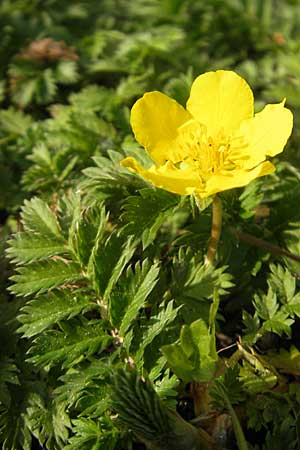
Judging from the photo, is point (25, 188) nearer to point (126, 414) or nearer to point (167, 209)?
point (167, 209)

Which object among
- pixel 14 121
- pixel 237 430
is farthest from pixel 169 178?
pixel 14 121

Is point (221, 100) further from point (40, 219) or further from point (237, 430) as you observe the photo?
point (237, 430)

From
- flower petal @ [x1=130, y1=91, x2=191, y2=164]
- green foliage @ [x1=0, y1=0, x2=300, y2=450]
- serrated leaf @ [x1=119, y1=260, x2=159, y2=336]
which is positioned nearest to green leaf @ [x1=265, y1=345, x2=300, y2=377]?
green foliage @ [x1=0, y1=0, x2=300, y2=450]

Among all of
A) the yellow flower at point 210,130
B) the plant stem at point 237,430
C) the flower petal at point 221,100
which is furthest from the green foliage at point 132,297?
the flower petal at point 221,100

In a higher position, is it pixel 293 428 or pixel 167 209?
pixel 167 209

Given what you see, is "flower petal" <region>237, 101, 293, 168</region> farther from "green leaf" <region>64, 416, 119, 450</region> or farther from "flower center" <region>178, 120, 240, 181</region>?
"green leaf" <region>64, 416, 119, 450</region>

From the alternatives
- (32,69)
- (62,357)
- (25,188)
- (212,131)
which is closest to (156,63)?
(32,69)

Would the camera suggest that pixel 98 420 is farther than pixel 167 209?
No
